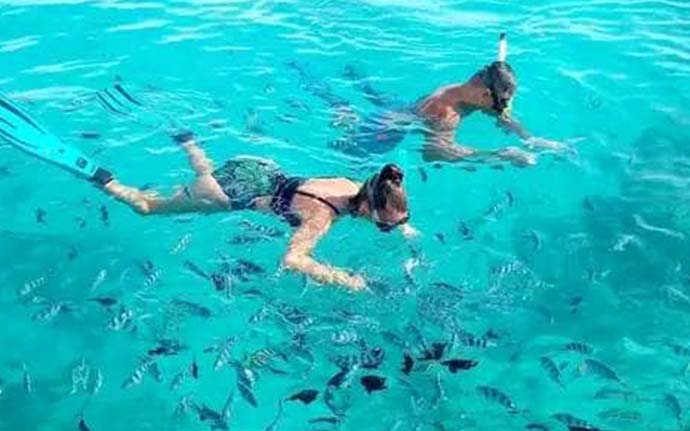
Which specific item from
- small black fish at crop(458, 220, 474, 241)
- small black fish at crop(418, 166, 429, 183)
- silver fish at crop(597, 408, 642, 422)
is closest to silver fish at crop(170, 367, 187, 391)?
small black fish at crop(458, 220, 474, 241)

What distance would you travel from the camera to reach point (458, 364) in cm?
921

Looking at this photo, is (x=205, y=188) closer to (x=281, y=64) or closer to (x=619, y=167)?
(x=281, y=64)

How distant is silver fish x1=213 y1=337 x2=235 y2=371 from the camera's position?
9115 millimetres

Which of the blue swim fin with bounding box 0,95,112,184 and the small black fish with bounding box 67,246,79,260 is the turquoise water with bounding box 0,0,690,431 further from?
the blue swim fin with bounding box 0,95,112,184

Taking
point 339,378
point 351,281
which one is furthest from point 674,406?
point 351,281

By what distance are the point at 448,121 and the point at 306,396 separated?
4082 mm

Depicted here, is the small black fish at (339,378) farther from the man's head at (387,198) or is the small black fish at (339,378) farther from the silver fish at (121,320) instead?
A: the silver fish at (121,320)

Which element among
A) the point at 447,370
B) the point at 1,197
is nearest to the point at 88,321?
the point at 1,197

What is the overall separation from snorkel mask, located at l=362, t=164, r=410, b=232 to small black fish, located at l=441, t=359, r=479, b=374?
4.45 ft

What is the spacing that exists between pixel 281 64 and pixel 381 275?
4916mm

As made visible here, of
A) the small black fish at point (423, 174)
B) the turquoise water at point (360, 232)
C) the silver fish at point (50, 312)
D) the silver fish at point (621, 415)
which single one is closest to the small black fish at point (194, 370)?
the turquoise water at point (360, 232)

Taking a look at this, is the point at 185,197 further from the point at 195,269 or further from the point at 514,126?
the point at 514,126

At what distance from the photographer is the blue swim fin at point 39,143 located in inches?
442

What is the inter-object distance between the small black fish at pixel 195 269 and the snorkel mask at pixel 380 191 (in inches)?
82.6
